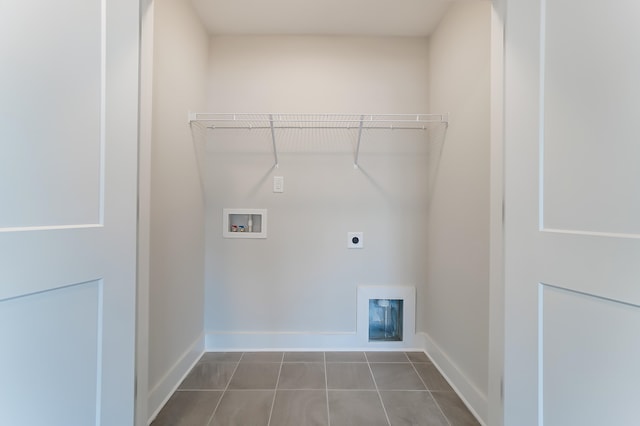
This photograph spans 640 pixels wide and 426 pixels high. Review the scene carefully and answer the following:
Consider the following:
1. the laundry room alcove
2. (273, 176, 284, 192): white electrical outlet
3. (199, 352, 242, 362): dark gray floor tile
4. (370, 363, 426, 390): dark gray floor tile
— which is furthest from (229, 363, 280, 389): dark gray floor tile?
(273, 176, 284, 192): white electrical outlet

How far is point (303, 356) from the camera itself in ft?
6.48

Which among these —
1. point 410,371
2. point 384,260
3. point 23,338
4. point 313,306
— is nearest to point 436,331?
point 410,371

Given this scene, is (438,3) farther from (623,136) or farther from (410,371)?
(410,371)

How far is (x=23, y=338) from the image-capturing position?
0.69m

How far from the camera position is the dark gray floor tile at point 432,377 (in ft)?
5.42

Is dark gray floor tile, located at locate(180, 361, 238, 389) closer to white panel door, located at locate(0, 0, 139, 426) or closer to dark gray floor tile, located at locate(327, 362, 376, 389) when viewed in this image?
dark gray floor tile, located at locate(327, 362, 376, 389)

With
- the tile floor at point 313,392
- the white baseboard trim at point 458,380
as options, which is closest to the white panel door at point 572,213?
the white baseboard trim at point 458,380

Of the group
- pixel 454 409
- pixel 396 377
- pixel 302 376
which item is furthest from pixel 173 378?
pixel 454 409

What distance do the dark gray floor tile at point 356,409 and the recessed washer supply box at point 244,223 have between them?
46.6 inches

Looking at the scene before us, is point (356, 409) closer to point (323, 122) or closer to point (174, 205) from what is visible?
point (174, 205)

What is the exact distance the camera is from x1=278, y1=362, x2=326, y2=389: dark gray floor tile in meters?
1.64

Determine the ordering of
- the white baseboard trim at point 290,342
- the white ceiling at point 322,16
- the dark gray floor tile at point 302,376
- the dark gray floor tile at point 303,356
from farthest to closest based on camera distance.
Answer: the white baseboard trim at point 290,342
the dark gray floor tile at point 303,356
the white ceiling at point 322,16
the dark gray floor tile at point 302,376

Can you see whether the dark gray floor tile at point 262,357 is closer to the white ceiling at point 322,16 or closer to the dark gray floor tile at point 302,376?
the dark gray floor tile at point 302,376

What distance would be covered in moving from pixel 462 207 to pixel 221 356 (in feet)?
6.45
